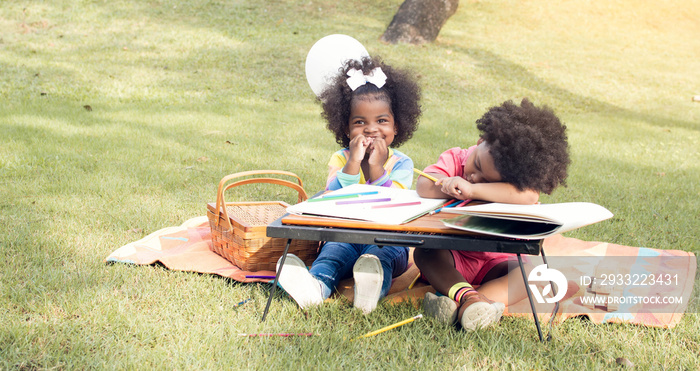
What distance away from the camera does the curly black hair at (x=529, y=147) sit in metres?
2.37

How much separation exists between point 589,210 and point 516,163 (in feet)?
1.28

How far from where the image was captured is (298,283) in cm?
248

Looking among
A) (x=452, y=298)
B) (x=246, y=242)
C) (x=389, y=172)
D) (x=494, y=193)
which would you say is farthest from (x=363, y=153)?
(x=452, y=298)

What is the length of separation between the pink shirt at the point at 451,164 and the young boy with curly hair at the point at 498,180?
0.15 meters

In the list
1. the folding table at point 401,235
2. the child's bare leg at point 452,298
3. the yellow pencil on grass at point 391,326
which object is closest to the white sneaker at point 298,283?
the folding table at point 401,235

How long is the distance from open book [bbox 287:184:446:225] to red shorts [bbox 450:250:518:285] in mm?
301

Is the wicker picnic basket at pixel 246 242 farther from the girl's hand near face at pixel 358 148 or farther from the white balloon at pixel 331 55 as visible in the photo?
the white balloon at pixel 331 55

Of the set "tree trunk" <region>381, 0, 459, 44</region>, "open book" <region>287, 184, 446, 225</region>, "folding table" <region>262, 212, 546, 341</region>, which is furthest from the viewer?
"tree trunk" <region>381, 0, 459, 44</region>

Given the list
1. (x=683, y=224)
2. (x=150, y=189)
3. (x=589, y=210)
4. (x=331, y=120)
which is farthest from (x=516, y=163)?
(x=150, y=189)

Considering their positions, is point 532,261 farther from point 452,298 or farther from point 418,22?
point 418,22

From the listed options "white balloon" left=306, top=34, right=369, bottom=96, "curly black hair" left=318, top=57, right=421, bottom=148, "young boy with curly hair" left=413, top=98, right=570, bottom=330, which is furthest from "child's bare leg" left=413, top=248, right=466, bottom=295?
"white balloon" left=306, top=34, right=369, bottom=96

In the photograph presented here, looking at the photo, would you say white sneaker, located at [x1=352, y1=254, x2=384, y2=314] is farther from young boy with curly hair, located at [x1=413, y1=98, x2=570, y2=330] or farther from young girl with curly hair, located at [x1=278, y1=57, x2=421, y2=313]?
young boy with curly hair, located at [x1=413, y1=98, x2=570, y2=330]

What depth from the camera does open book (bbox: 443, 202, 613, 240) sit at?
6.40 feet

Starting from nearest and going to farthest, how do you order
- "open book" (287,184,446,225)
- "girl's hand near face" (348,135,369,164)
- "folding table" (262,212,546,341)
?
1. "folding table" (262,212,546,341)
2. "open book" (287,184,446,225)
3. "girl's hand near face" (348,135,369,164)
